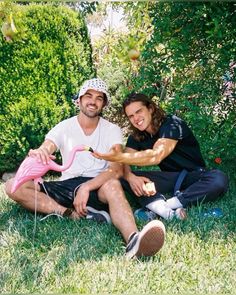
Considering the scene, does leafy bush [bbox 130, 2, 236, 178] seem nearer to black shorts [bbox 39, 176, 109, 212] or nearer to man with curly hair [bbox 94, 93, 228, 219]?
man with curly hair [bbox 94, 93, 228, 219]

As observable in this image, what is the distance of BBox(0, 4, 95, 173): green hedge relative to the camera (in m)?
5.68

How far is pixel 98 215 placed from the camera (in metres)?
3.45

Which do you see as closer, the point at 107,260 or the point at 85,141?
the point at 107,260

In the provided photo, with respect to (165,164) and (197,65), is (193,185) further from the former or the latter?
(197,65)

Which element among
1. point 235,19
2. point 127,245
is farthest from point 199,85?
point 127,245

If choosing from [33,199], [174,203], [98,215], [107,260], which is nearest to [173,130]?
[174,203]

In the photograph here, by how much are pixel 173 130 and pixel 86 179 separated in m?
0.81

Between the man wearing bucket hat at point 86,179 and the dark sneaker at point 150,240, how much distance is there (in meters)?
0.28

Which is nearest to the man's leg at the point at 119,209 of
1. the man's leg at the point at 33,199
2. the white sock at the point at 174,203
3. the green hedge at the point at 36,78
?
the man's leg at the point at 33,199

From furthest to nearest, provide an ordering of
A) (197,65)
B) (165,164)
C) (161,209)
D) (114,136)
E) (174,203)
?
(197,65) < (165,164) < (114,136) < (174,203) < (161,209)

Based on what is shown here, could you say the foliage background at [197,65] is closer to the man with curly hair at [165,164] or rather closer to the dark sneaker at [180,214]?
the man with curly hair at [165,164]

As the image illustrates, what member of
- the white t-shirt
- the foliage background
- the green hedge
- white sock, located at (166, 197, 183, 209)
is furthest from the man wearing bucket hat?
the green hedge

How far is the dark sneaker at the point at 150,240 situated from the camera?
8.57ft

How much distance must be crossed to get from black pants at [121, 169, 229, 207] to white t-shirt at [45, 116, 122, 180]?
1.00ft
